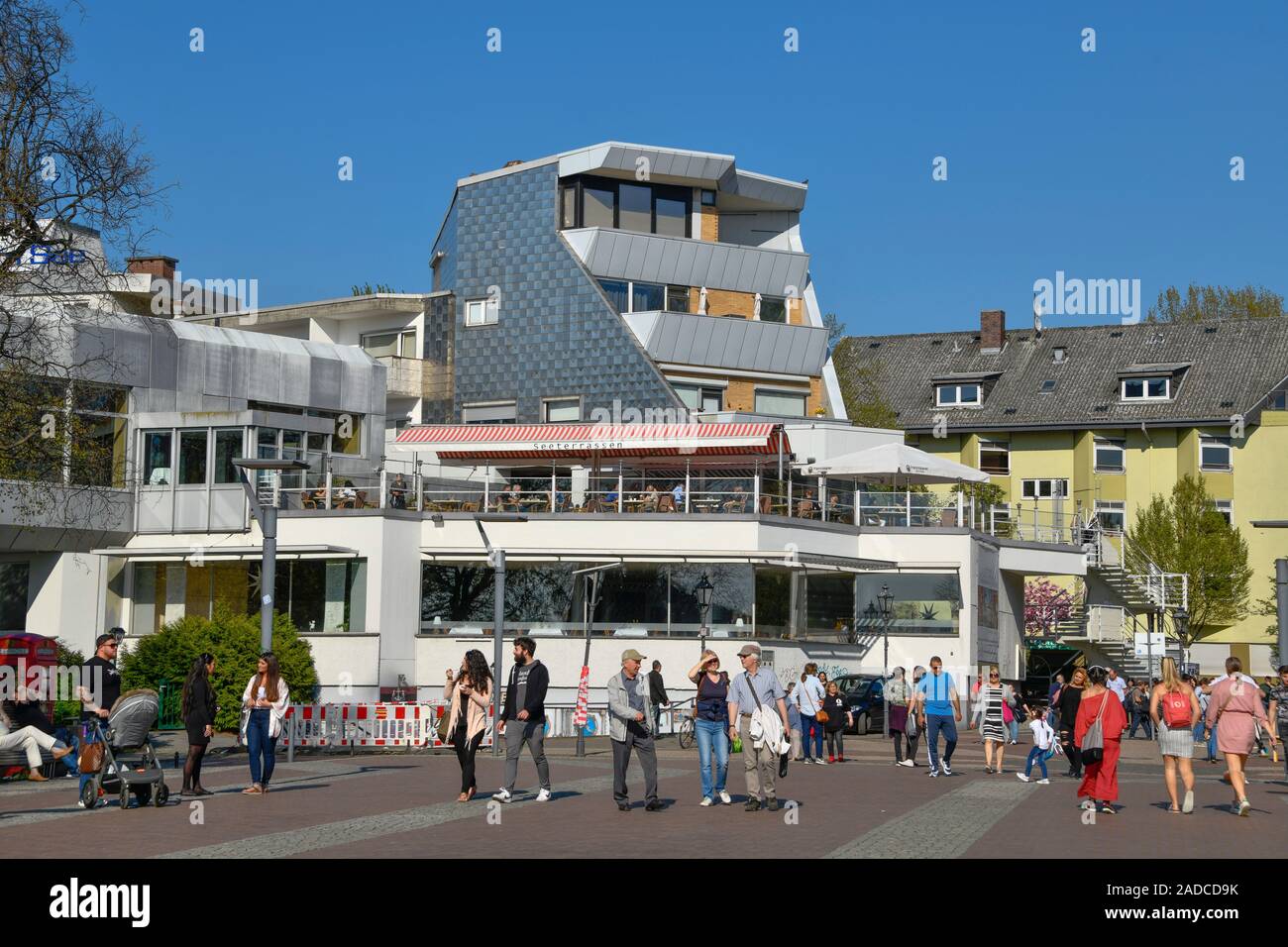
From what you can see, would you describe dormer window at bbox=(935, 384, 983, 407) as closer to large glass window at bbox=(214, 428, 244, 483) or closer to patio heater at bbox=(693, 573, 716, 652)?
patio heater at bbox=(693, 573, 716, 652)

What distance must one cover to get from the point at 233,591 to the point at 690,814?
24.1 meters

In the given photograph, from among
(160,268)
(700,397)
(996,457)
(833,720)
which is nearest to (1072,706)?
(833,720)

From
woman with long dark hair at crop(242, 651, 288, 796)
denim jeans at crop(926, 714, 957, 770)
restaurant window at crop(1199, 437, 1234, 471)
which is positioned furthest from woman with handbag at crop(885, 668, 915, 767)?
restaurant window at crop(1199, 437, 1234, 471)

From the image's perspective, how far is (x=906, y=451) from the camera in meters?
42.9

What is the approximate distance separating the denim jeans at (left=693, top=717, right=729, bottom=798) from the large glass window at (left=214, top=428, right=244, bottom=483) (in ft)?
73.9

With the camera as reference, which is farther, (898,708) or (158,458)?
(158,458)

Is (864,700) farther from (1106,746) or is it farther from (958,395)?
(958,395)

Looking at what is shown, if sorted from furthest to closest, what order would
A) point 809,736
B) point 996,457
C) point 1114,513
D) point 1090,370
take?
1. point 1090,370
2. point 996,457
3. point 1114,513
4. point 809,736

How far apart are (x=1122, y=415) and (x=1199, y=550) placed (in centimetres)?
767

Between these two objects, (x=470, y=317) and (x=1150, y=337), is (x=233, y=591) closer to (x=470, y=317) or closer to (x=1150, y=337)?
(x=470, y=317)

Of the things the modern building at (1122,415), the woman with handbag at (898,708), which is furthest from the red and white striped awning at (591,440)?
the modern building at (1122,415)

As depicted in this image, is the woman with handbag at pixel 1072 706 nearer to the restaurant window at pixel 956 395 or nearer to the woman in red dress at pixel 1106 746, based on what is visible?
the woman in red dress at pixel 1106 746

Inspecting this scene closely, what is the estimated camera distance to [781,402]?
5031 cm

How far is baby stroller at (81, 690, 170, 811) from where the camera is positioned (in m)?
18.2
